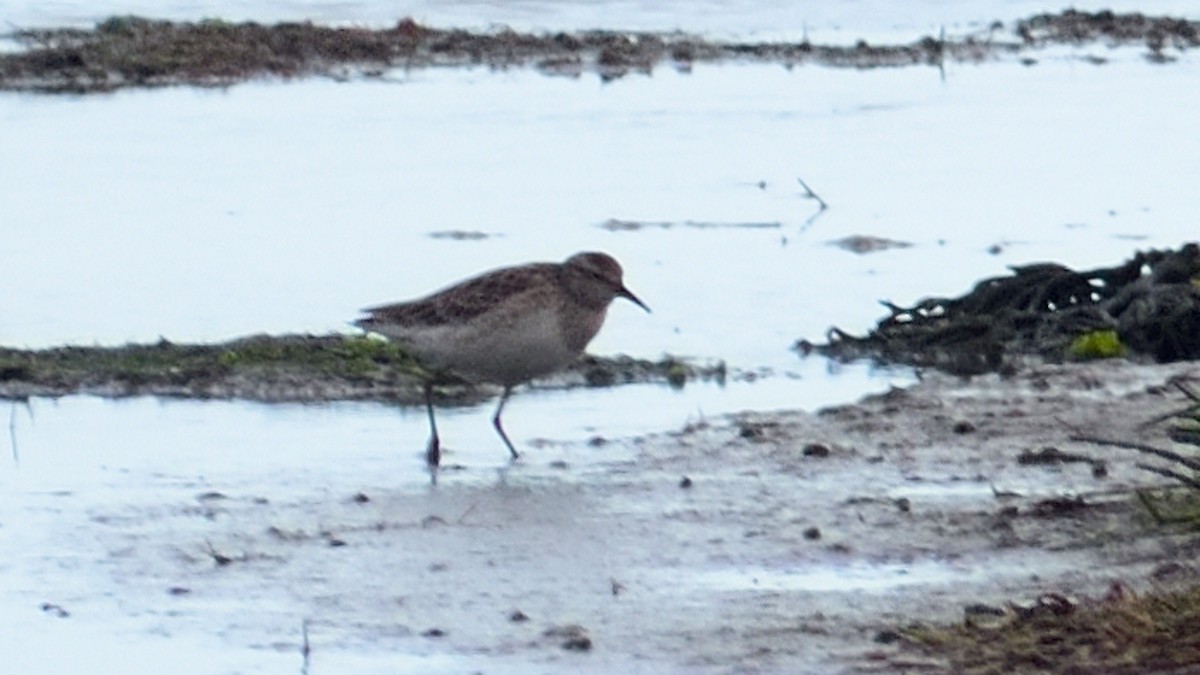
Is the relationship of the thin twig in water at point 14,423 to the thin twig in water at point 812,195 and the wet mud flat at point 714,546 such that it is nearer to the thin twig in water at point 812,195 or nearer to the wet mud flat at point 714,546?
the wet mud flat at point 714,546

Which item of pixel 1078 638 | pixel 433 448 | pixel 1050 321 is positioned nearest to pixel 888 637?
pixel 1078 638

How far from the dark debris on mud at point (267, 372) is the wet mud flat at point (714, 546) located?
3.53 ft

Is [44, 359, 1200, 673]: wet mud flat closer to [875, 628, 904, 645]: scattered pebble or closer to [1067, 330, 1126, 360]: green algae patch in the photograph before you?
[875, 628, 904, 645]: scattered pebble

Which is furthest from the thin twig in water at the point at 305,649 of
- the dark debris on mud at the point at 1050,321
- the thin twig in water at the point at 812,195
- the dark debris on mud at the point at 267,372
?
the thin twig in water at the point at 812,195

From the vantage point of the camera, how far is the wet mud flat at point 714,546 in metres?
7.06

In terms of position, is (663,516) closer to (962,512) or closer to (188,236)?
(962,512)

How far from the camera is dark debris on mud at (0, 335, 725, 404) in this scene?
422 inches

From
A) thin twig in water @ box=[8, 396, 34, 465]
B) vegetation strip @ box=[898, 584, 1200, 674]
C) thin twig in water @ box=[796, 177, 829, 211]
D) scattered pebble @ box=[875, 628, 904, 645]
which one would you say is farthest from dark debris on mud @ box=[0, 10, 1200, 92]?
vegetation strip @ box=[898, 584, 1200, 674]

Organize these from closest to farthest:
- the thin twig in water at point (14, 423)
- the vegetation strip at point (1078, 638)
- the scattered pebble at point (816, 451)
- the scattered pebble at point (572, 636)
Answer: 1. the vegetation strip at point (1078, 638)
2. the scattered pebble at point (572, 636)
3. the scattered pebble at point (816, 451)
4. the thin twig in water at point (14, 423)

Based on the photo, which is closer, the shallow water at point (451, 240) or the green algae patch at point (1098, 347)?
the shallow water at point (451, 240)

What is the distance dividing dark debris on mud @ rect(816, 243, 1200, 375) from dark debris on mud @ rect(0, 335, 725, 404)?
0.80 metres

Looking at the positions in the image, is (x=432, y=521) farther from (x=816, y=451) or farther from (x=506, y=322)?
(x=506, y=322)

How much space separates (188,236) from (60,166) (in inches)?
95.9

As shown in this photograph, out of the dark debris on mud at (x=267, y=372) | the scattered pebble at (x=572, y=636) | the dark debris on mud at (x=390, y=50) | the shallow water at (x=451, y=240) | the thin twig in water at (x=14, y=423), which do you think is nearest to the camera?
the scattered pebble at (x=572, y=636)
